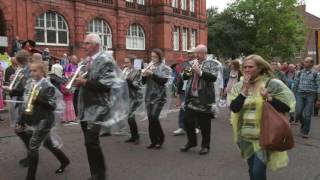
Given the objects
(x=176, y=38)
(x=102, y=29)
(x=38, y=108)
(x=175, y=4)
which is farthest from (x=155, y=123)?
(x=175, y=4)

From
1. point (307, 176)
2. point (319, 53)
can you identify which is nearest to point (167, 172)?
point (307, 176)

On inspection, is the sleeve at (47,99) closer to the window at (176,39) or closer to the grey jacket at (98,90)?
the grey jacket at (98,90)

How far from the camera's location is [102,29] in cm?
3288

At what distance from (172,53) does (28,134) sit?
110ft

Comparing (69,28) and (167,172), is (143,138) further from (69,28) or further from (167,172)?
(69,28)

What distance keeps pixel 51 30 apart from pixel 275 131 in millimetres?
25736

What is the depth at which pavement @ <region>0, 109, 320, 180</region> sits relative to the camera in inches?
264

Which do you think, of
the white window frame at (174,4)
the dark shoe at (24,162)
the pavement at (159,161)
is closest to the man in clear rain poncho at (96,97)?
the pavement at (159,161)

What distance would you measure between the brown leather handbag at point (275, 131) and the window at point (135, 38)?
31.4m

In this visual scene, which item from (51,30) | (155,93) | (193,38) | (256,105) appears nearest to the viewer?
(256,105)

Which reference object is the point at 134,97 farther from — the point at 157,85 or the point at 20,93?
the point at 20,93

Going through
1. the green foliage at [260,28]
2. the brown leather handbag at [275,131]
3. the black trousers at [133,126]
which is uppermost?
the green foliage at [260,28]

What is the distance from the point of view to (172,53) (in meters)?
39.9

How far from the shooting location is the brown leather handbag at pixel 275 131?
444cm
